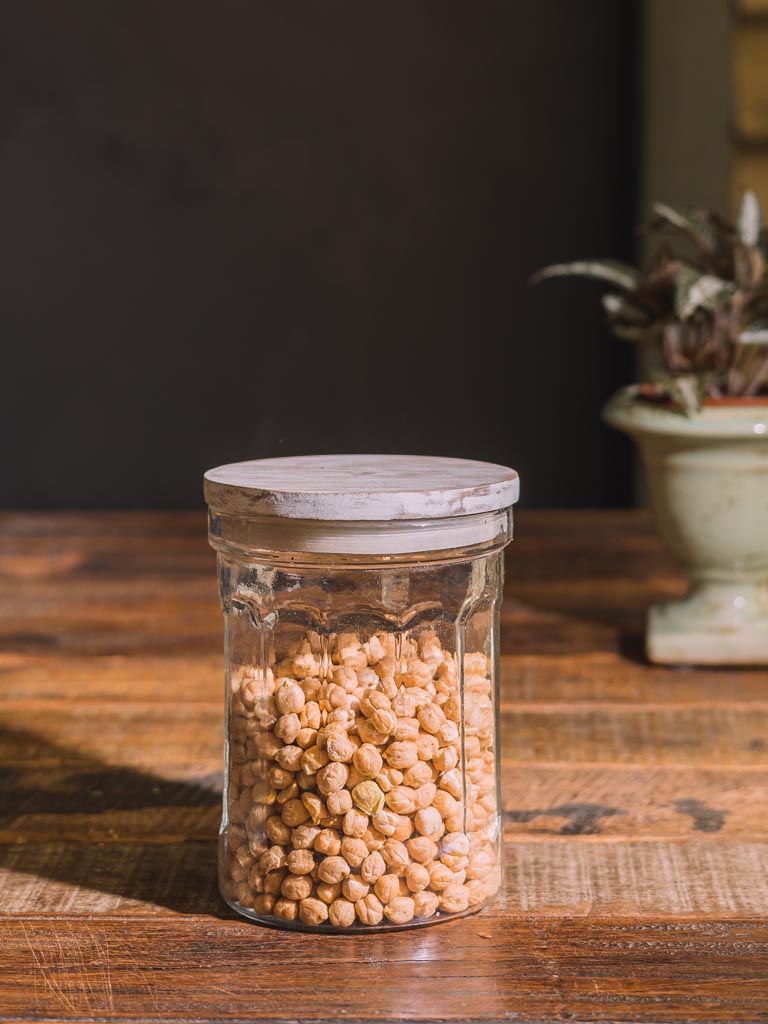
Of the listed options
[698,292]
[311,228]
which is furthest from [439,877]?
[311,228]

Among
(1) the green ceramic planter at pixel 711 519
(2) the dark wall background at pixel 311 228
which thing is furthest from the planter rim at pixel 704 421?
(2) the dark wall background at pixel 311 228

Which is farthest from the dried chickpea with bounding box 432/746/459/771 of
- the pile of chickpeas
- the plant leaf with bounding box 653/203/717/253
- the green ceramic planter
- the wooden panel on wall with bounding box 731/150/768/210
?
the wooden panel on wall with bounding box 731/150/768/210

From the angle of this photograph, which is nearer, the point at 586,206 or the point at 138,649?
the point at 138,649

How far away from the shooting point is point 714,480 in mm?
1190

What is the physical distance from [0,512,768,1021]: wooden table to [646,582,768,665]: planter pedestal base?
1.4 inches

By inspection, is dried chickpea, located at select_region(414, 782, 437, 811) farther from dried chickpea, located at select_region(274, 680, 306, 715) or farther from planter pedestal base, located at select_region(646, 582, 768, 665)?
planter pedestal base, located at select_region(646, 582, 768, 665)

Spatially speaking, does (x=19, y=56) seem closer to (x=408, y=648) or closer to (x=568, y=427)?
(x=568, y=427)

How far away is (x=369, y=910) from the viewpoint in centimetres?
62

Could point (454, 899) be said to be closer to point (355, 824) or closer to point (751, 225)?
point (355, 824)

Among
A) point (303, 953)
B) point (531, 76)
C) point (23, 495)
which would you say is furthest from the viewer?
point (23, 495)

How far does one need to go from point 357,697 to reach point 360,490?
11 cm

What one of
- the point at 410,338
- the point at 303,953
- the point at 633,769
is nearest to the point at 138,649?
the point at 633,769

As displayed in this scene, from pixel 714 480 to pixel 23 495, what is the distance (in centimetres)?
273

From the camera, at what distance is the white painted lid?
60 cm
